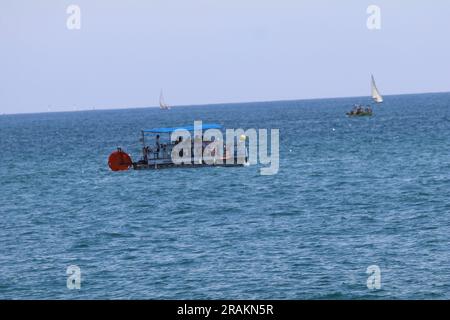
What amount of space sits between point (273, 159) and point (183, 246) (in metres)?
49.6

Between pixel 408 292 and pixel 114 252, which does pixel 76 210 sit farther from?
pixel 408 292

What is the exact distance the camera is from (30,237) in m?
38.5

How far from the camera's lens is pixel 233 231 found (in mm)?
37438

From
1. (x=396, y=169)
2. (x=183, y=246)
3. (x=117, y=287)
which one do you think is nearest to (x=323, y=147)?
(x=396, y=169)

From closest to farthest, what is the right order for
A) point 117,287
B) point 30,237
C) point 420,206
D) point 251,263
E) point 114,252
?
point 117,287, point 251,263, point 114,252, point 30,237, point 420,206

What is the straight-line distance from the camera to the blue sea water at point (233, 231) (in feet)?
86.2

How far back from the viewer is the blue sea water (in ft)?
86.2
